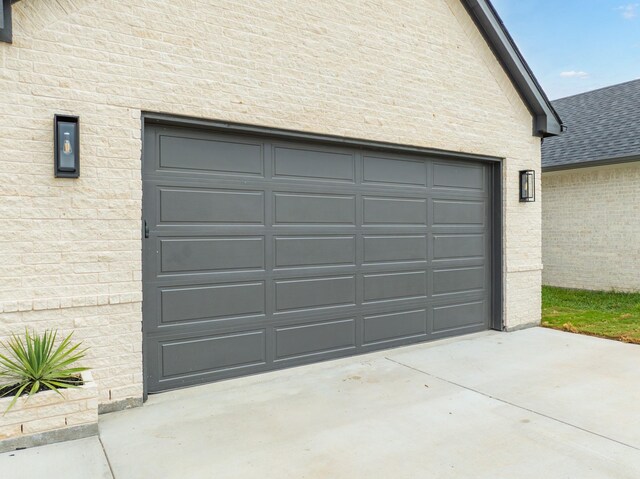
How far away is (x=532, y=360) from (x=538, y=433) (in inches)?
82.1

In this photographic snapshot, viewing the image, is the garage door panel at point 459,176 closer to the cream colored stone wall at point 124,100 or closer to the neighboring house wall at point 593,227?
the cream colored stone wall at point 124,100

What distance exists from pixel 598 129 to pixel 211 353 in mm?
11565

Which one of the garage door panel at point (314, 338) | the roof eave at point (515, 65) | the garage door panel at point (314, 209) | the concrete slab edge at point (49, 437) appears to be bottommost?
the concrete slab edge at point (49, 437)

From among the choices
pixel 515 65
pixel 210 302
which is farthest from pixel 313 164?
pixel 515 65

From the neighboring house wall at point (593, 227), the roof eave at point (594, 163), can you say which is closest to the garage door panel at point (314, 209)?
the roof eave at point (594, 163)

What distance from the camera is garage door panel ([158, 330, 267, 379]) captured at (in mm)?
4398

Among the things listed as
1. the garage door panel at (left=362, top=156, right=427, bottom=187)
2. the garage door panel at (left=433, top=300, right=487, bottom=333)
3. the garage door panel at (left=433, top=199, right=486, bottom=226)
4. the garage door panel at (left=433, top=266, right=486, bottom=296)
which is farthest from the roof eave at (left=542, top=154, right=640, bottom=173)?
the garage door panel at (left=362, top=156, right=427, bottom=187)

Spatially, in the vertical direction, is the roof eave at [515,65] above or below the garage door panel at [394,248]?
above

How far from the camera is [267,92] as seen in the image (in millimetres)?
4680

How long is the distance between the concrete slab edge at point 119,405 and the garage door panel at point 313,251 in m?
1.87

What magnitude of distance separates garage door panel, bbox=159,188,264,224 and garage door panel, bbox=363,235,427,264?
4.97ft

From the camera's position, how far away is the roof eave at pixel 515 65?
6281 mm

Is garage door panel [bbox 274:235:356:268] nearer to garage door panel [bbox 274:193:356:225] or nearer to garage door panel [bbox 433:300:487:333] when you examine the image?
garage door panel [bbox 274:193:356:225]

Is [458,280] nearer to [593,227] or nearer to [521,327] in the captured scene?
[521,327]
